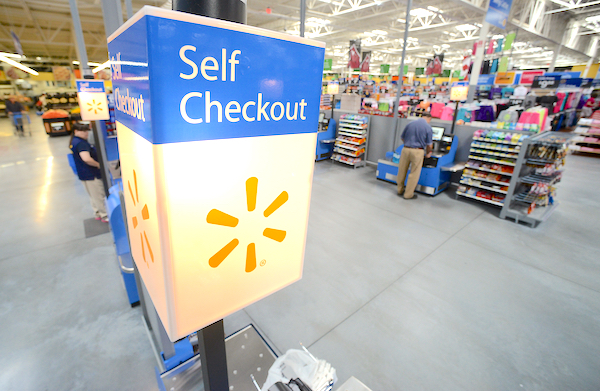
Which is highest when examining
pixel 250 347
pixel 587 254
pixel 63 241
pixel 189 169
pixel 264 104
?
pixel 264 104

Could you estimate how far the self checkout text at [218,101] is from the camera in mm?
524

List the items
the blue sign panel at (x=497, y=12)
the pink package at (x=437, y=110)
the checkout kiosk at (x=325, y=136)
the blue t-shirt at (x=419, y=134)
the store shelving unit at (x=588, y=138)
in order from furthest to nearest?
the store shelving unit at (x=588, y=138), the pink package at (x=437, y=110), the checkout kiosk at (x=325, y=136), the blue sign panel at (x=497, y=12), the blue t-shirt at (x=419, y=134)

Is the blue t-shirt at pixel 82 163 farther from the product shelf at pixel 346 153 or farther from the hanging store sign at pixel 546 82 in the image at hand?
the hanging store sign at pixel 546 82

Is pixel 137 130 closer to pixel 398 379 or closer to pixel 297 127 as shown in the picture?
pixel 297 127

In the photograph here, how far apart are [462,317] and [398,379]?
3.42ft

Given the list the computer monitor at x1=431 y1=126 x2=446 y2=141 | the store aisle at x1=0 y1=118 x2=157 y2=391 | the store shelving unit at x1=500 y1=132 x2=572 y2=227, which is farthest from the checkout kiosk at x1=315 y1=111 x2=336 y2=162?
the store aisle at x1=0 y1=118 x2=157 y2=391

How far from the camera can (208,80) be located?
1.81 feet

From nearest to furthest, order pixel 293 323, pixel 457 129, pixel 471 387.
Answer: pixel 471 387, pixel 293 323, pixel 457 129

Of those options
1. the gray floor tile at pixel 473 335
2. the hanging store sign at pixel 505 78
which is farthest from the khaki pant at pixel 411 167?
the hanging store sign at pixel 505 78

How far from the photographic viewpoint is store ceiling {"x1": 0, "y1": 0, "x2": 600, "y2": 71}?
1197 centimetres

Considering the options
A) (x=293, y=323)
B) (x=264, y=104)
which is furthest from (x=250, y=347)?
(x=264, y=104)

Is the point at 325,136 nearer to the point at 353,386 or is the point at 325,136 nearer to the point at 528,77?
the point at 353,386

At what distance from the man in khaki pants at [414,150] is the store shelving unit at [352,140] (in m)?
1.99

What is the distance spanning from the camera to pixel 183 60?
20.1 inches
